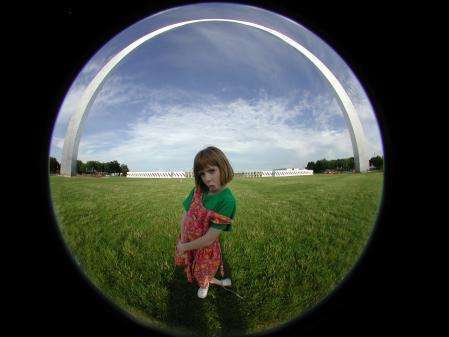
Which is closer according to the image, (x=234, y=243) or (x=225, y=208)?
(x=225, y=208)

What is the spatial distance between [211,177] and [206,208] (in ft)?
0.70

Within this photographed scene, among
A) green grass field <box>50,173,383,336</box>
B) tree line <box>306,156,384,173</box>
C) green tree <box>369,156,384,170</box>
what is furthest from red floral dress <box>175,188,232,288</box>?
green tree <box>369,156,384,170</box>

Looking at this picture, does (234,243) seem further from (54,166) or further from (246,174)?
(54,166)

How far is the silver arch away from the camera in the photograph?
7.69 ft

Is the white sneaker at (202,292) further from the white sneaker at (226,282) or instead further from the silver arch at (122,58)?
the silver arch at (122,58)

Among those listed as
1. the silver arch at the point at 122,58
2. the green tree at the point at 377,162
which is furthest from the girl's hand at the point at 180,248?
A: the green tree at the point at 377,162

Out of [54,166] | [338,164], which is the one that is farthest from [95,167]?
[338,164]

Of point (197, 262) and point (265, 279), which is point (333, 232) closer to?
point (265, 279)

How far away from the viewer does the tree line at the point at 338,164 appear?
8.07 ft

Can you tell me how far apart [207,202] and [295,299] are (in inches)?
40.5

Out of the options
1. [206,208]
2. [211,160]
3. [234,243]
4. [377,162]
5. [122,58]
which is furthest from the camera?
[234,243]

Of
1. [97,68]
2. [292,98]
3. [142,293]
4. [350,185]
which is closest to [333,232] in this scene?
[350,185]

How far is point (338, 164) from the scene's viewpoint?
2492mm

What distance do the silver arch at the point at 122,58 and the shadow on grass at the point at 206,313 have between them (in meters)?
1.26
